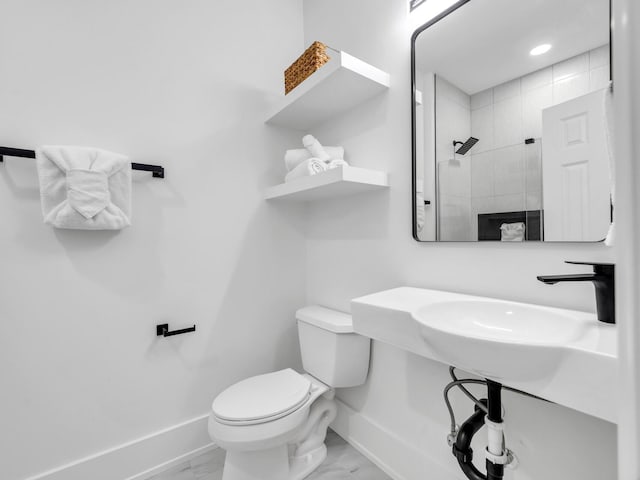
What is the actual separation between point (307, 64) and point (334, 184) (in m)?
0.65

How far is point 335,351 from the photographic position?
1426mm

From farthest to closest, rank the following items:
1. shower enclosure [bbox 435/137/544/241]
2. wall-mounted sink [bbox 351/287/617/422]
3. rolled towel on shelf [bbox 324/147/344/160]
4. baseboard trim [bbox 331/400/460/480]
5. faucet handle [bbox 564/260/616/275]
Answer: rolled towel on shelf [bbox 324/147/344/160], baseboard trim [bbox 331/400/460/480], shower enclosure [bbox 435/137/544/241], faucet handle [bbox 564/260/616/275], wall-mounted sink [bbox 351/287/617/422]

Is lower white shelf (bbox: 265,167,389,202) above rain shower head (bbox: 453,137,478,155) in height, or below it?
below

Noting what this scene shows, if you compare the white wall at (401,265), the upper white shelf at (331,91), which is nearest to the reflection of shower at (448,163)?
the white wall at (401,265)

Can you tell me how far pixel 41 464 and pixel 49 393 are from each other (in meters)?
0.27

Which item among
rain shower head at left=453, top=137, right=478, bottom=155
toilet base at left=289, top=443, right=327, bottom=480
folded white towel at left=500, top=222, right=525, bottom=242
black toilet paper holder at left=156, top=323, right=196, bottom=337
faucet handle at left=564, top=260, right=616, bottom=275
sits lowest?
toilet base at left=289, top=443, right=327, bottom=480

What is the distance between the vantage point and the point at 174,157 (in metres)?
1.51

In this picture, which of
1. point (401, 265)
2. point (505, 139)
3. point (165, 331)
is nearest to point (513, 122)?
point (505, 139)

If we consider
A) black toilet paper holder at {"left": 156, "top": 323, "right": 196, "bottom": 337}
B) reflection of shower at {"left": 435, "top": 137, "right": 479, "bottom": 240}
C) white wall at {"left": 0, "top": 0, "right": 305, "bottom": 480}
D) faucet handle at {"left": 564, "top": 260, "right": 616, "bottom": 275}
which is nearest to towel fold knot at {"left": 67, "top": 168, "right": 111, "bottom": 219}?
white wall at {"left": 0, "top": 0, "right": 305, "bottom": 480}

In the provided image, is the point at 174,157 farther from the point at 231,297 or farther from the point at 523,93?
the point at 523,93

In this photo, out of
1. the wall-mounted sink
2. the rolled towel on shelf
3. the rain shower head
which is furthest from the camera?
the rolled towel on shelf

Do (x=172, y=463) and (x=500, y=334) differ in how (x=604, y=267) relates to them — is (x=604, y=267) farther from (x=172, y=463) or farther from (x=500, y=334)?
(x=172, y=463)

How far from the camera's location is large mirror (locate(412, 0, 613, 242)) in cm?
88

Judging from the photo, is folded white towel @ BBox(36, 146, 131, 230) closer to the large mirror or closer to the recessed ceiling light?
the large mirror
